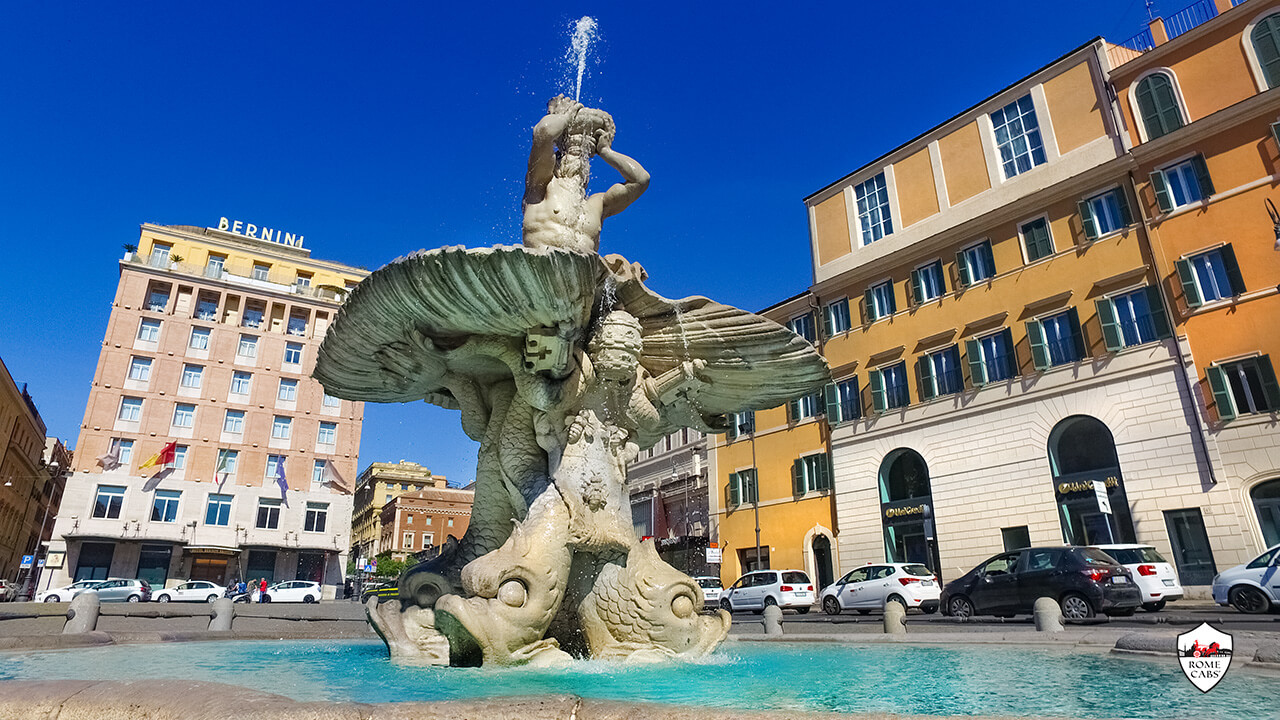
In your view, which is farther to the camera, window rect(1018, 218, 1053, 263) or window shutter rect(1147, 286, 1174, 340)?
window rect(1018, 218, 1053, 263)

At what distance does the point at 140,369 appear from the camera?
3969cm

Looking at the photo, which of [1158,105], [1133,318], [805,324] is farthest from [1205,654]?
[805,324]

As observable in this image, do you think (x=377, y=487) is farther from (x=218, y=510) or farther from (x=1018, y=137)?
(x=1018, y=137)

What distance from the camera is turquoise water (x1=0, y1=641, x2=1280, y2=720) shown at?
3.18m

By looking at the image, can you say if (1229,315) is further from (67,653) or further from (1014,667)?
(67,653)

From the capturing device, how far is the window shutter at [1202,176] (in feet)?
65.6

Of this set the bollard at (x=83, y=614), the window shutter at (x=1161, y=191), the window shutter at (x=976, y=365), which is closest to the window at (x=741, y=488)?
the window shutter at (x=976, y=365)

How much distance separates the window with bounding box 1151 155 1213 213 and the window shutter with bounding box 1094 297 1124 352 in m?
3.00

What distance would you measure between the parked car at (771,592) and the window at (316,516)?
27.0 metres

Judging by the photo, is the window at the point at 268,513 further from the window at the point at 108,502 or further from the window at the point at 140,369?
the window at the point at 140,369

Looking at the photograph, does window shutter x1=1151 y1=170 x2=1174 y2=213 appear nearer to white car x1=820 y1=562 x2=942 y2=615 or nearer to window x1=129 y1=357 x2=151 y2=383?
white car x1=820 y1=562 x2=942 y2=615

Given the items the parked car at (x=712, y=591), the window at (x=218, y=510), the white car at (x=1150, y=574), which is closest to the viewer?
the white car at (x=1150, y=574)

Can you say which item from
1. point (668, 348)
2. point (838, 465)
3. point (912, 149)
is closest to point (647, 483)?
point (838, 465)

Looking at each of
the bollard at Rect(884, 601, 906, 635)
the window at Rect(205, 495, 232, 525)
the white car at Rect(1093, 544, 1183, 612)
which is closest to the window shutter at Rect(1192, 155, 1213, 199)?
the white car at Rect(1093, 544, 1183, 612)
